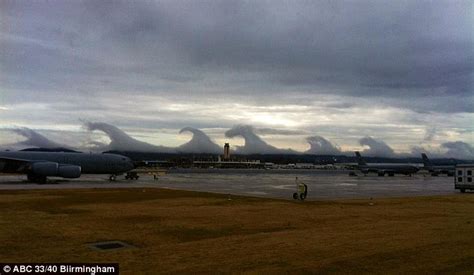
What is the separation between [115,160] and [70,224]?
44.8 meters

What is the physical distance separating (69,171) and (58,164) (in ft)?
6.17

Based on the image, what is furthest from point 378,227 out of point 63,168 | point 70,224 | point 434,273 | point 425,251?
point 63,168

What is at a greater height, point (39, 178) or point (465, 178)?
point (465, 178)

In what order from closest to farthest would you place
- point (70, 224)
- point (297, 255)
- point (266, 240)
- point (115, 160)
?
point (297, 255) < point (266, 240) < point (70, 224) < point (115, 160)

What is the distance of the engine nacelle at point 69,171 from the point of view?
54.7 m

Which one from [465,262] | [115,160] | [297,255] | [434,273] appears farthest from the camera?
[115,160]

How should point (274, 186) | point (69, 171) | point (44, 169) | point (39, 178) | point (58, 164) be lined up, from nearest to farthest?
point (274, 186)
point (44, 169)
point (39, 178)
point (69, 171)
point (58, 164)

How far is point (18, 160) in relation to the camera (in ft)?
179

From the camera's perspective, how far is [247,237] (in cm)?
1547

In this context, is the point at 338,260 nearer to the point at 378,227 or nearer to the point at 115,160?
the point at 378,227

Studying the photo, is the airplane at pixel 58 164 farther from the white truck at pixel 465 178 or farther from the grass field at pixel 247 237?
the white truck at pixel 465 178

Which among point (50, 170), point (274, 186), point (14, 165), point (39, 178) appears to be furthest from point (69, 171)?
point (274, 186)

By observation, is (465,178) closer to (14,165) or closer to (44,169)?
(44,169)

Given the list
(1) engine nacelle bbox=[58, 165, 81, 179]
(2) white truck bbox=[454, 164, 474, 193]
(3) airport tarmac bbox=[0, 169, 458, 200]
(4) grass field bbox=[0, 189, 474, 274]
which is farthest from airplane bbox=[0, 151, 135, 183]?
(2) white truck bbox=[454, 164, 474, 193]
